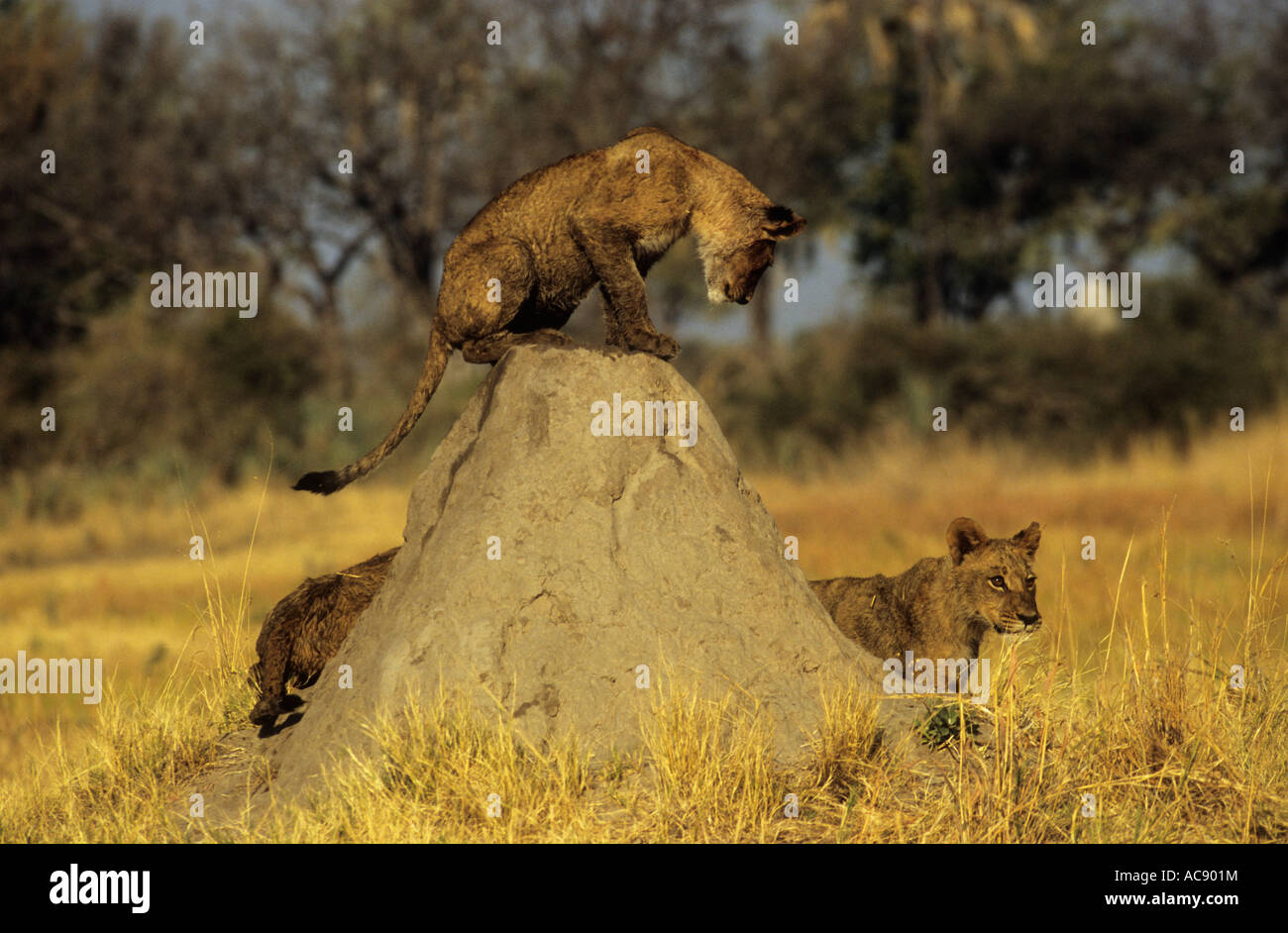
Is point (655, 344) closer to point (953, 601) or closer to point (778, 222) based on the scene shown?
point (778, 222)

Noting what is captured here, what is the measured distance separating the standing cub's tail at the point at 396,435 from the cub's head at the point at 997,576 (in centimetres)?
253

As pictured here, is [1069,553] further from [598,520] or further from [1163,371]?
[1163,371]

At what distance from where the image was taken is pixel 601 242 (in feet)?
22.5

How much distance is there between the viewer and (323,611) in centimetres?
719

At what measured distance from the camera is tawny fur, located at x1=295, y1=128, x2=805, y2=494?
22.5 feet

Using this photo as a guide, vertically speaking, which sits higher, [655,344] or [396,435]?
[655,344]

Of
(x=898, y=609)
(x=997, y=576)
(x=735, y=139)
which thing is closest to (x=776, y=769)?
(x=997, y=576)

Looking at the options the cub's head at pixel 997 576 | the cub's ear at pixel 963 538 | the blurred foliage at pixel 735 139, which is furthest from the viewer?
the blurred foliage at pixel 735 139

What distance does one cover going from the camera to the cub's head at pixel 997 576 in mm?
7324

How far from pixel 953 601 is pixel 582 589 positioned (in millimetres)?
2081

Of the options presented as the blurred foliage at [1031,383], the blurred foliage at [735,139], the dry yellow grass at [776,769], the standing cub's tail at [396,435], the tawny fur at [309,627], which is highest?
the blurred foliage at [735,139]

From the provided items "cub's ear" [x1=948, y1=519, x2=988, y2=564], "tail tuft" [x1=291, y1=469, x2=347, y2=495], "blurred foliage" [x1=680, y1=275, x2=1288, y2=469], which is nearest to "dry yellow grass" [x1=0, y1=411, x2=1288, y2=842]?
"cub's ear" [x1=948, y1=519, x2=988, y2=564]

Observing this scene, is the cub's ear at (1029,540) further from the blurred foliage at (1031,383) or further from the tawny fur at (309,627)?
the blurred foliage at (1031,383)

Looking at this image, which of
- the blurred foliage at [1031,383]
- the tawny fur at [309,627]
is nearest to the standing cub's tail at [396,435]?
the tawny fur at [309,627]
